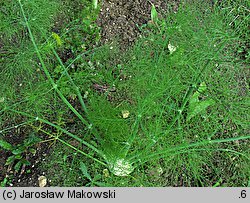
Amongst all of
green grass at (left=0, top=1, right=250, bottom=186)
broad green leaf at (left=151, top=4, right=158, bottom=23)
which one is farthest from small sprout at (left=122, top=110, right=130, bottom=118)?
broad green leaf at (left=151, top=4, right=158, bottom=23)

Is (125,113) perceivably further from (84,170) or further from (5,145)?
(5,145)

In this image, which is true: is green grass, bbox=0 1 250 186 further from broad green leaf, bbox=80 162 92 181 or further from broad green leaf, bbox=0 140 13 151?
broad green leaf, bbox=0 140 13 151

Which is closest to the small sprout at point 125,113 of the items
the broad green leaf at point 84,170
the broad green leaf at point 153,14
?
the broad green leaf at point 84,170

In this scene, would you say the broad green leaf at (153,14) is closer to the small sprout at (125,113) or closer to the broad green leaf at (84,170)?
the small sprout at (125,113)

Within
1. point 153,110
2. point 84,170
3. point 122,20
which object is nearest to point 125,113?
point 153,110
